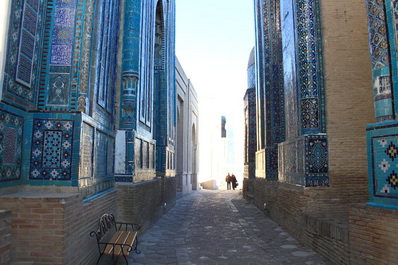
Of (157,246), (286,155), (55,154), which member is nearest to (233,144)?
(286,155)

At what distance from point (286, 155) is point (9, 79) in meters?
5.97

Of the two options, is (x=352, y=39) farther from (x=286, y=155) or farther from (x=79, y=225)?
(x=79, y=225)

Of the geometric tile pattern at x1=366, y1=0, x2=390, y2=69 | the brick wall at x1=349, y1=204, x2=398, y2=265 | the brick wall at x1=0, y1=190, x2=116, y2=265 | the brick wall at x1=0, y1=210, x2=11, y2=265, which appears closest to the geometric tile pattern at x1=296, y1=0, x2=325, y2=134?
the geometric tile pattern at x1=366, y1=0, x2=390, y2=69

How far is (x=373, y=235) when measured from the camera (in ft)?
12.3

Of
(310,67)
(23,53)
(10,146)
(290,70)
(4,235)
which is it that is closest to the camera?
(4,235)

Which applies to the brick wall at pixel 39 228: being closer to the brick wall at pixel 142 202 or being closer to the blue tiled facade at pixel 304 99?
the brick wall at pixel 142 202

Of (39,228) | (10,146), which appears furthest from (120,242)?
(10,146)

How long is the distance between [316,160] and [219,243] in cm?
238

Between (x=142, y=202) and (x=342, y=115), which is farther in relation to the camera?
(x=142, y=202)

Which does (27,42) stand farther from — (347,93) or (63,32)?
(347,93)

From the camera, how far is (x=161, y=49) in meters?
11.3

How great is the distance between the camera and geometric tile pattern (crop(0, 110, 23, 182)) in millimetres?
3337

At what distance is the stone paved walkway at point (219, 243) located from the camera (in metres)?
5.00

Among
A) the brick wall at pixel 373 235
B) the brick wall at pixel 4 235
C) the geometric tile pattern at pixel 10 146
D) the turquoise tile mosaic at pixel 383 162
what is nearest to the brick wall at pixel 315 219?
the brick wall at pixel 373 235
